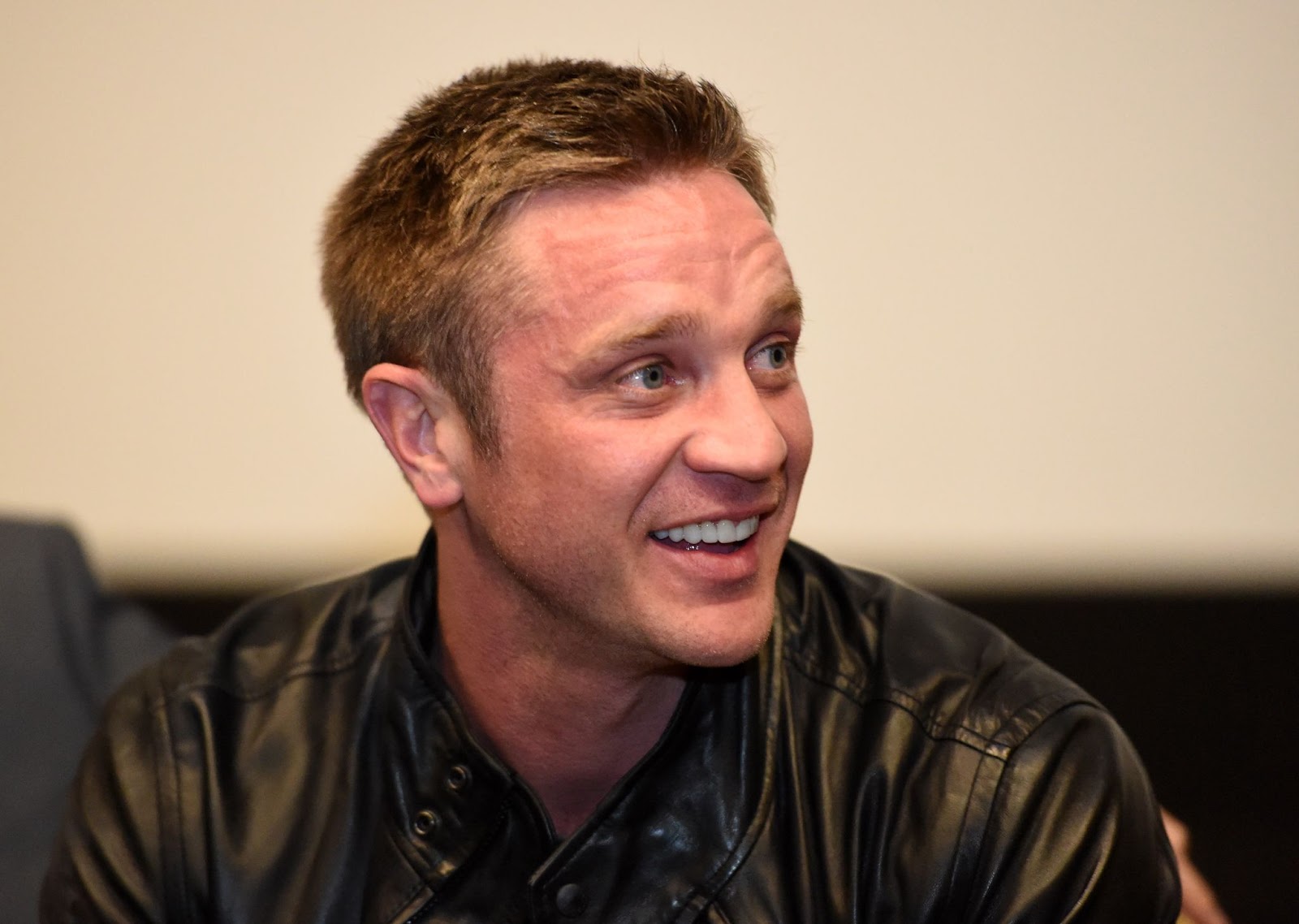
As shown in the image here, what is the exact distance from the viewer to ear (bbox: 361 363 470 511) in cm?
167

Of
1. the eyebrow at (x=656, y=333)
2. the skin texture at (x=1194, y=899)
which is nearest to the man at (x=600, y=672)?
the eyebrow at (x=656, y=333)

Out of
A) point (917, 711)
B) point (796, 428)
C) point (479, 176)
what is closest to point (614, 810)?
point (917, 711)

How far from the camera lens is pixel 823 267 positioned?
2783 millimetres

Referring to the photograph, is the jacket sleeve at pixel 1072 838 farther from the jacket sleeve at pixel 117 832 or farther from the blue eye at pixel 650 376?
the jacket sleeve at pixel 117 832

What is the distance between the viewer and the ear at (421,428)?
5.47ft

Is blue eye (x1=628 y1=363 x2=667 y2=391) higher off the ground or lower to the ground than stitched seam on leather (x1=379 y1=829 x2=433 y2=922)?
higher

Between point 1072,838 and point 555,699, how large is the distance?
1.99ft

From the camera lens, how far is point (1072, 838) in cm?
152

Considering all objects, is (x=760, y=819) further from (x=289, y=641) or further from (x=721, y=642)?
(x=289, y=641)

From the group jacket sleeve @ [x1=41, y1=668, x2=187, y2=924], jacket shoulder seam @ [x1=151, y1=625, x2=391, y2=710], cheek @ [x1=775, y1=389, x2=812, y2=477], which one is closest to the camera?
cheek @ [x1=775, y1=389, x2=812, y2=477]

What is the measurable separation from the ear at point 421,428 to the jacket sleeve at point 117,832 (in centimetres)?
48

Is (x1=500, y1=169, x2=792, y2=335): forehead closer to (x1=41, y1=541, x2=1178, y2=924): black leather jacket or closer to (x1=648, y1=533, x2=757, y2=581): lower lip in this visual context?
(x1=648, y1=533, x2=757, y2=581): lower lip

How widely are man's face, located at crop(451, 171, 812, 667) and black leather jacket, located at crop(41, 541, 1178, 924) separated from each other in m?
0.19

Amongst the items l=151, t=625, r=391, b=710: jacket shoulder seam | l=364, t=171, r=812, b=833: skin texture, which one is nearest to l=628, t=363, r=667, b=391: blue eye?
l=364, t=171, r=812, b=833: skin texture
